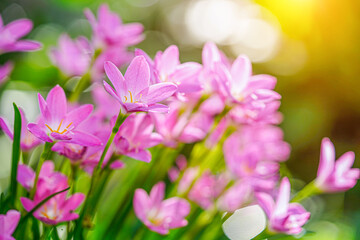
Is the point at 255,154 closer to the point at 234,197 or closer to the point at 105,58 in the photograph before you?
the point at 234,197

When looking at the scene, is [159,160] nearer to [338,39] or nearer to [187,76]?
[187,76]

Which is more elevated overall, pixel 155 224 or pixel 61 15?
pixel 155 224

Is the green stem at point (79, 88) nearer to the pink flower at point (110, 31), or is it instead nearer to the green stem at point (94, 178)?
the pink flower at point (110, 31)

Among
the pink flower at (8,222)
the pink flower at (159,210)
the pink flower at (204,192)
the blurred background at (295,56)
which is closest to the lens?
the pink flower at (8,222)

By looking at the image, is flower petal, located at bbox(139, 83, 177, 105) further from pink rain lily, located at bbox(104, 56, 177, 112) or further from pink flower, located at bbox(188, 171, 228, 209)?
pink flower, located at bbox(188, 171, 228, 209)

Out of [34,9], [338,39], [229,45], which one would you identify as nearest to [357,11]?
[338,39]

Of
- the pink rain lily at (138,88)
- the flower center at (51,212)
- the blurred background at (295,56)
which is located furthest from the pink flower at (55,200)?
the blurred background at (295,56)
